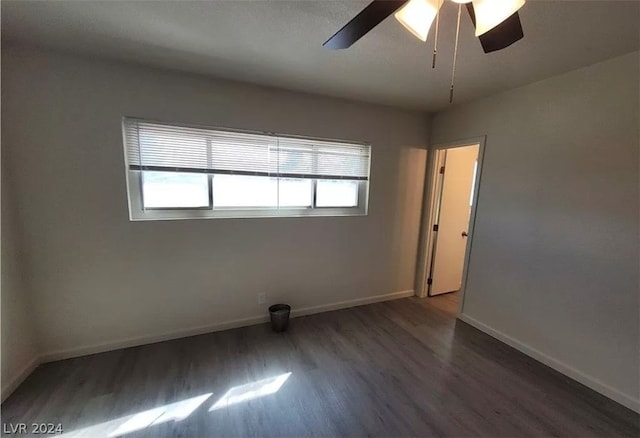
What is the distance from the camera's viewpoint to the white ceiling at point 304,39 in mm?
1372

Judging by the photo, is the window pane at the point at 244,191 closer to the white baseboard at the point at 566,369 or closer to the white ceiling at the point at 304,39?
the white ceiling at the point at 304,39

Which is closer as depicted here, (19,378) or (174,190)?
(19,378)

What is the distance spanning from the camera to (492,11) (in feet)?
3.49

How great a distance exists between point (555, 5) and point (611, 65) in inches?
39.4

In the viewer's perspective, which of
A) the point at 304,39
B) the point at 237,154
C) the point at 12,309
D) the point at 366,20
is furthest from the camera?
the point at 237,154

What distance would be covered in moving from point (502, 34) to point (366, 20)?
63cm

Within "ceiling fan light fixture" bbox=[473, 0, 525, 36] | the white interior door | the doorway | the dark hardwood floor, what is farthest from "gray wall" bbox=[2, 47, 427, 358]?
"ceiling fan light fixture" bbox=[473, 0, 525, 36]

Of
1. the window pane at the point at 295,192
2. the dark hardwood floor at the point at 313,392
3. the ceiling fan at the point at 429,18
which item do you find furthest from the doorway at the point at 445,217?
the ceiling fan at the point at 429,18

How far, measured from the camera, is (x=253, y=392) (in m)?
1.84

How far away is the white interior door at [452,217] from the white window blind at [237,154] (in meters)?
1.17

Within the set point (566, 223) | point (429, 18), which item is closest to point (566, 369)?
point (566, 223)

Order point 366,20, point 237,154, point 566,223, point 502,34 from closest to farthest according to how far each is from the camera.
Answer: point 366,20
point 502,34
point 566,223
point 237,154

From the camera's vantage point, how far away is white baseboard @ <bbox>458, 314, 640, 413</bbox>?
1.81 metres

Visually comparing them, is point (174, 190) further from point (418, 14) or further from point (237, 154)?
point (418, 14)
